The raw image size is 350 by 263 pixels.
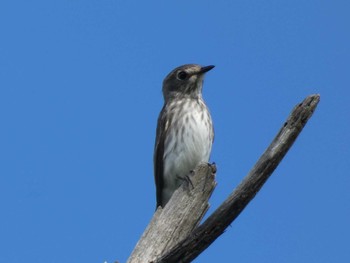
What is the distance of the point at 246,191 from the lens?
7727 mm

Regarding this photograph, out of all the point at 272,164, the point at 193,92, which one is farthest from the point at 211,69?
the point at 272,164

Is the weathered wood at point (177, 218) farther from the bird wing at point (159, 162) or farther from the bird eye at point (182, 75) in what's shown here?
the bird eye at point (182, 75)

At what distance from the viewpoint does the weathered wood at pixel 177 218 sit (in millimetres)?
8562

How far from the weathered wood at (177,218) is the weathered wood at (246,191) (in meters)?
0.49

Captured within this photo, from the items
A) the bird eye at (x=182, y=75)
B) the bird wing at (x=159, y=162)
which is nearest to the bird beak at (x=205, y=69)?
the bird eye at (x=182, y=75)

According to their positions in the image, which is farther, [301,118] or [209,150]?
[209,150]

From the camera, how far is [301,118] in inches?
297

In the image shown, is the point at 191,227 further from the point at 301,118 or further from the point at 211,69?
the point at 211,69

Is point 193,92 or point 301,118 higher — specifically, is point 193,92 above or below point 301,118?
above

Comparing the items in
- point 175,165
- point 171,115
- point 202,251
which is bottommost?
point 202,251

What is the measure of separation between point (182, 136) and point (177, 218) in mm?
2975

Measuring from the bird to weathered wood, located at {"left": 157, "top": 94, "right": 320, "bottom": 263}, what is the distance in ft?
10.2

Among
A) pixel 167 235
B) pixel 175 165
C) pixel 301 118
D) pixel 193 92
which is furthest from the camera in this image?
pixel 193 92

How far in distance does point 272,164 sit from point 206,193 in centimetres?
145
